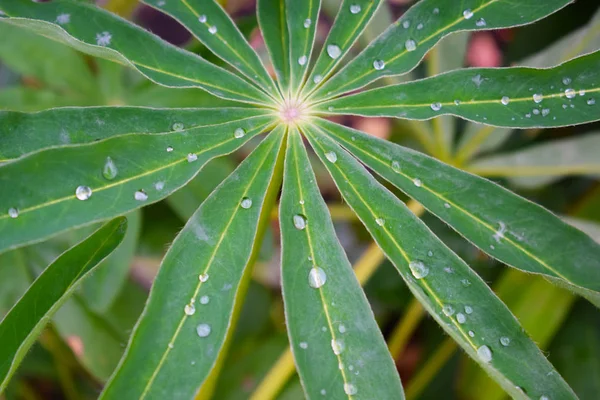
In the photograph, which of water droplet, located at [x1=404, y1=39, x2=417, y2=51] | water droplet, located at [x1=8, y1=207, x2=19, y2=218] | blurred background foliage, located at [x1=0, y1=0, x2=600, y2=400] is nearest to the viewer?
water droplet, located at [x1=8, y1=207, x2=19, y2=218]

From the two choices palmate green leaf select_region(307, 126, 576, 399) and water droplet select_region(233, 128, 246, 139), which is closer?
palmate green leaf select_region(307, 126, 576, 399)

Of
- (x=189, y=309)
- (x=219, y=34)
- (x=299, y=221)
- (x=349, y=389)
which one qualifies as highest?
(x=219, y=34)

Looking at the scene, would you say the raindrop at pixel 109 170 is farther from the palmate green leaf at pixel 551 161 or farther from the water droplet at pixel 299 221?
the palmate green leaf at pixel 551 161

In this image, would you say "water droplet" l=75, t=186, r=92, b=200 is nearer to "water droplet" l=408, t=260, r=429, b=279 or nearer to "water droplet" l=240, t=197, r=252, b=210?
"water droplet" l=240, t=197, r=252, b=210

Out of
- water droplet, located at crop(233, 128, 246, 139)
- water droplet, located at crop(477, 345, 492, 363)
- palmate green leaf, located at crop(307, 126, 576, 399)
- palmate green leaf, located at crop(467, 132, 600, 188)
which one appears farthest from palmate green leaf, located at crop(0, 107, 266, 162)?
palmate green leaf, located at crop(467, 132, 600, 188)

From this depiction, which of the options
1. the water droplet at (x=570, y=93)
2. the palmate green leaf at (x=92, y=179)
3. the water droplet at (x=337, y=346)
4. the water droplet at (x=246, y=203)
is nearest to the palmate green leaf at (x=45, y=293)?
the palmate green leaf at (x=92, y=179)

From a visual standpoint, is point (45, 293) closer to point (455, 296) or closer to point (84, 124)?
point (84, 124)

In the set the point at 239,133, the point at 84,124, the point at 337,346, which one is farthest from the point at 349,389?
the point at 84,124
